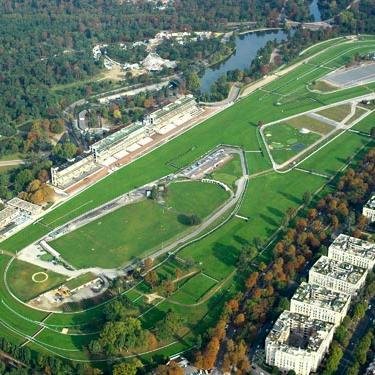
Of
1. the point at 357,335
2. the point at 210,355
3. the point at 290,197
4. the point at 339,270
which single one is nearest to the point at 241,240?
the point at 290,197

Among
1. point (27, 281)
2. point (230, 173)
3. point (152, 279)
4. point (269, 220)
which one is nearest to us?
point (152, 279)

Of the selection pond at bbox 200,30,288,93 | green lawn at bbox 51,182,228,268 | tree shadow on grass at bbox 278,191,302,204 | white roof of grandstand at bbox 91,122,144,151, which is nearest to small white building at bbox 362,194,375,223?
tree shadow on grass at bbox 278,191,302,204

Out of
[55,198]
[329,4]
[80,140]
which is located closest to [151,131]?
[80,140]

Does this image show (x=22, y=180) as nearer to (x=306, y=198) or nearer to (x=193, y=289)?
(x=193, y=289)

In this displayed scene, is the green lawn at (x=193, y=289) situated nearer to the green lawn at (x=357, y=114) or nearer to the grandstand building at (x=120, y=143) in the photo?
the grandstand building at (x=120, y=143)

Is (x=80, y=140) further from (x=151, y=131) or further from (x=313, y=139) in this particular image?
(x=313, y=139)

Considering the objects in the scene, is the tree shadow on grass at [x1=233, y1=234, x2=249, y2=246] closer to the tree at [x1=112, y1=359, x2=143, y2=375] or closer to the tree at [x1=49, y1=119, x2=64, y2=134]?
the tree at [x1=112, y1=359, x2=143, y2=375]

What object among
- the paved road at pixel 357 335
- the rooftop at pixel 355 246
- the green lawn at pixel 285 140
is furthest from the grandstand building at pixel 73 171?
the paved road at pixel 357 335
